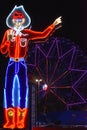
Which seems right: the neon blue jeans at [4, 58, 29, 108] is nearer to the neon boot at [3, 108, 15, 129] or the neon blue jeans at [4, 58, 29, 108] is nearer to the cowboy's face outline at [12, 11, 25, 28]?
the neon boot at [3, 108, 15, 129]

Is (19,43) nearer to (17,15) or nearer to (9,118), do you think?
(17,15)

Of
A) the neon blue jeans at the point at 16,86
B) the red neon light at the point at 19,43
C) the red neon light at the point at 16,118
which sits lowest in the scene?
the red neon light at the point at 16,118

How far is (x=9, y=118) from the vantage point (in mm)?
32656

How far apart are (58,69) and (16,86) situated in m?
18.4

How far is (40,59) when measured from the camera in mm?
51031

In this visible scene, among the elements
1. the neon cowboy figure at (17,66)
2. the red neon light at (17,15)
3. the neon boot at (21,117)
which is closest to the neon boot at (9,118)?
the neon cowboy figure at (17,66)

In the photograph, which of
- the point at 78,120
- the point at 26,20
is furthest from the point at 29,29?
the point at 78,120

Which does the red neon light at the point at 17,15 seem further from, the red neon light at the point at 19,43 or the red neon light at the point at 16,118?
the red neon light at the point at 16,118

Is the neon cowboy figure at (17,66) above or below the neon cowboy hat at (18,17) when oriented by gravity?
below

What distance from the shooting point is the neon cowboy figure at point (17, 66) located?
32594 mm

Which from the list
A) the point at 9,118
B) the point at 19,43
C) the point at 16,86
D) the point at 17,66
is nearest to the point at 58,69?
the point at 19,43

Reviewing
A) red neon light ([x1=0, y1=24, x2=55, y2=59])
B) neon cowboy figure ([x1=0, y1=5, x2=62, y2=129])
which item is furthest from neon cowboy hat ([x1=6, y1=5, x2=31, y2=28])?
red neon light ([x1=0, y1=24, x2=55, y2=59])

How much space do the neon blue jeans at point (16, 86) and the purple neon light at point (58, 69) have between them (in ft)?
52.9

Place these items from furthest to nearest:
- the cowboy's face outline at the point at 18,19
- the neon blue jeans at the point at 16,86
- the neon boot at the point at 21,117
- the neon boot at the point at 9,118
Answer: the cowboy's face outline at the point at 18,19, the neon blue jeans at the point at 16,86, the neon boot at the point at 9,118, the neon boot at the point at 21,117
